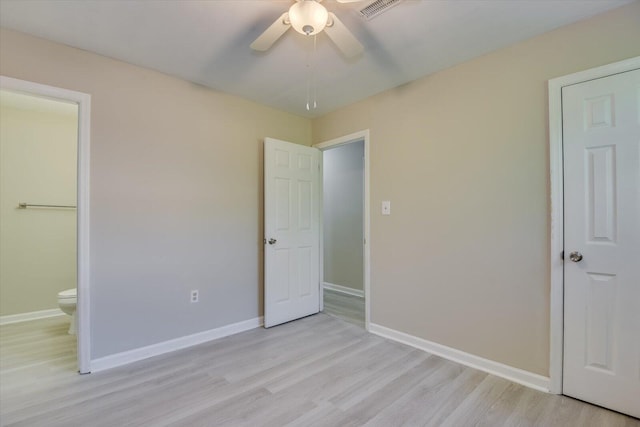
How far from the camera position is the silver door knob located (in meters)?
1.89

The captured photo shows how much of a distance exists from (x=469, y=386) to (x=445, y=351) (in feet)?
1.44

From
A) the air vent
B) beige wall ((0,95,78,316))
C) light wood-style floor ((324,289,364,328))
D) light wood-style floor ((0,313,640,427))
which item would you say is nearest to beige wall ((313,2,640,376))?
light wood-style floor ((0,313,640,427))

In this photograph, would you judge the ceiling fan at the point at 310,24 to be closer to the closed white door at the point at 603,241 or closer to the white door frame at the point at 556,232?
the white door frame at the point at 556,232

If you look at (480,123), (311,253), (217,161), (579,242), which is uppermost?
(480,123)

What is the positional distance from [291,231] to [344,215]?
1.55m

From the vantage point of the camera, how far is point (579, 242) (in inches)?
74.9

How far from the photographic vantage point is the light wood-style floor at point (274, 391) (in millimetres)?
1734

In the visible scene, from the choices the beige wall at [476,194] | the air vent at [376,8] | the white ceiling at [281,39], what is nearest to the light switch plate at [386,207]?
the beige wall at [476,194]

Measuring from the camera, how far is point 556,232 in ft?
6.47

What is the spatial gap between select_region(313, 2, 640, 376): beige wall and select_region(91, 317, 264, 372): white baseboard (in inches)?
52.1

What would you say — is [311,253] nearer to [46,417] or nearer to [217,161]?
[217,161]

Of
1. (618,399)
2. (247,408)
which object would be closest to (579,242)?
(618,399)

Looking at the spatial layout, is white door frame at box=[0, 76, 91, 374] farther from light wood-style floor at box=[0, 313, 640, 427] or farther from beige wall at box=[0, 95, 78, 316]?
beige wall at box=[0, 95, 78, 316]

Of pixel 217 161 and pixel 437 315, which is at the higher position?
pixel 217 161
